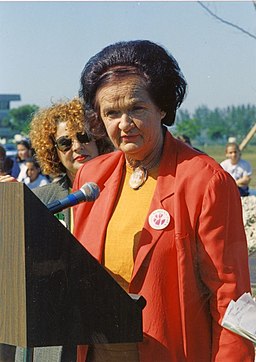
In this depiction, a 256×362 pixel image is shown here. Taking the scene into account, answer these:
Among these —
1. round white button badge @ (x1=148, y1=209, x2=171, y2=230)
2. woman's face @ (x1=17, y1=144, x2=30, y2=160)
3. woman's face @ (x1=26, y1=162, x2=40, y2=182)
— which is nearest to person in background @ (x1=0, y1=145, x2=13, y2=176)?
Answer: woman's face @ (x1=26, y1=162, x2=40, y2=182)

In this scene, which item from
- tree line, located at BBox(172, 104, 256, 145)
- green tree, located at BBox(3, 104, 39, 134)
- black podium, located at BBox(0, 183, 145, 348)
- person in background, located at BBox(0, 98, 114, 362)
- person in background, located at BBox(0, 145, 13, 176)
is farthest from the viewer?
person in background, located at BBox(0, 145, 13, 176)

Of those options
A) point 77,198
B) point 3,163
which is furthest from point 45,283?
point 3,163

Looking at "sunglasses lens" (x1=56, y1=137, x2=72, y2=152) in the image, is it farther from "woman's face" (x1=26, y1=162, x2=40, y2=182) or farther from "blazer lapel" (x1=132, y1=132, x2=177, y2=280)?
"woman's face" (x1=26, y1=162, x2=40, y2=182)

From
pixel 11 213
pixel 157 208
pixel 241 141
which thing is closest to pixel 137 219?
pixel 157 208

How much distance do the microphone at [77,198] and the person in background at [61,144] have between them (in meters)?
0.95

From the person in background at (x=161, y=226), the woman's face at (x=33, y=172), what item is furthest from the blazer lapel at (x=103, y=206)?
the woman's face at (x=33, y=172)

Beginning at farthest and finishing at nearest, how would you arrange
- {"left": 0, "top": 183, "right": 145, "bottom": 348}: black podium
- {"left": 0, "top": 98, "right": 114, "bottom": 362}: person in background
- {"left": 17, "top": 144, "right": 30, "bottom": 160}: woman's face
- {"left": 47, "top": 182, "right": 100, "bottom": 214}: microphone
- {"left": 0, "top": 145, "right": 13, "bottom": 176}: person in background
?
{"left": 17, "top": 144, "right": 30, "bottom": 160}: woman's face < {"left": 0, "top": 145, "right": 13, "bottom": 176}: person in background < {"left": 0, "top": 98, "right": 114, "bottom": 362}: person in background < {"left": 47, "top": 182, "right": 100, "bottom": 214}: microphone < {"left": 0, "top": 183, "right": 145, "bottom": 348}: black podium

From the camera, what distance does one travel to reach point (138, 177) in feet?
7.91

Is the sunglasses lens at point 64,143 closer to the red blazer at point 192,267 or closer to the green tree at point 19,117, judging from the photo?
the green tree at point 19,117

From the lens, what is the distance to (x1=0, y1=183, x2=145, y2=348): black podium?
1999 mm

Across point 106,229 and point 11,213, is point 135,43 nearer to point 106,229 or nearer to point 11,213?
point 106,229

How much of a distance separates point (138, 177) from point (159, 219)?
179 mm

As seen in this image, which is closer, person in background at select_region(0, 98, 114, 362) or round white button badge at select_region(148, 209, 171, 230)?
round white button badge at select_region(148, 209, 171, 230)

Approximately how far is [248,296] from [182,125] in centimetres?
84
